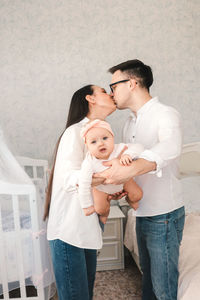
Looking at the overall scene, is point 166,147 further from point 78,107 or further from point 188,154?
point 188,154

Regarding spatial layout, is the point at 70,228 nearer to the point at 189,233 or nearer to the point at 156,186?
the point at 156,186

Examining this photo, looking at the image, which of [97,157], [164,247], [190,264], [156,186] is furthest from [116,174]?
[190,264]

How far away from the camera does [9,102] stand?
2820 mm

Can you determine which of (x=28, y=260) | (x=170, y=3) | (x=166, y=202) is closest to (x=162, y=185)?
(x=166, y=202)

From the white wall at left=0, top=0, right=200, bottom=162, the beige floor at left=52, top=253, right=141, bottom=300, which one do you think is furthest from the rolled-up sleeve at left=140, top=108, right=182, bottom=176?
the white wall at left=0, top=0, right=200, bottom=162

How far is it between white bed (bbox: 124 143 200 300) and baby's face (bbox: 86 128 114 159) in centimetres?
77

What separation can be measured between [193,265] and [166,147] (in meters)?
0.80

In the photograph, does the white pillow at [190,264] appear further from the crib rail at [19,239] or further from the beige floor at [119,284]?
the crib rail at [19,239]

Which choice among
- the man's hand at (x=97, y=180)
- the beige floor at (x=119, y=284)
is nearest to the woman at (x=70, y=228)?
the man's hand at (x=97, y=180)

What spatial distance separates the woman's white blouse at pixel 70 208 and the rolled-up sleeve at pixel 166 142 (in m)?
0.32

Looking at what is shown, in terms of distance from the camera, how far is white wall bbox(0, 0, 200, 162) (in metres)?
2.78

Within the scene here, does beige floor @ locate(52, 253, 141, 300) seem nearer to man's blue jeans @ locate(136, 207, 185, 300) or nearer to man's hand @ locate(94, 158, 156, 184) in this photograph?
man's blue jeans @ locate(136, 207, 185, 300)

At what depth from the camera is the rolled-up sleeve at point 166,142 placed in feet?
3.76

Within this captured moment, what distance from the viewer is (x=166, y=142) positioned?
119cm
